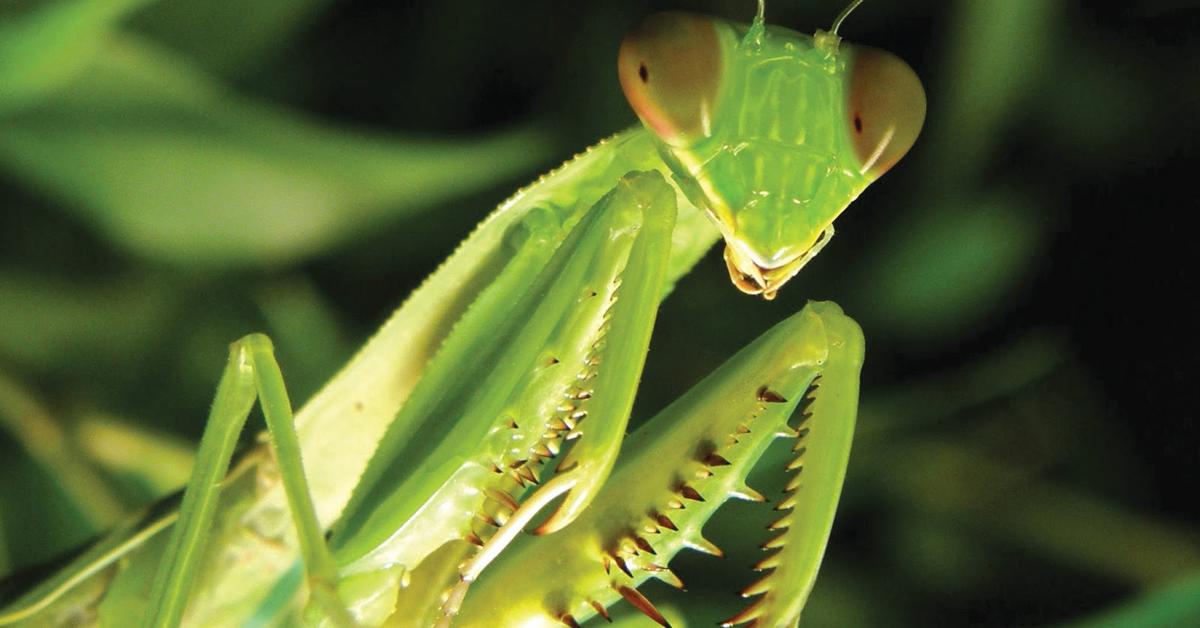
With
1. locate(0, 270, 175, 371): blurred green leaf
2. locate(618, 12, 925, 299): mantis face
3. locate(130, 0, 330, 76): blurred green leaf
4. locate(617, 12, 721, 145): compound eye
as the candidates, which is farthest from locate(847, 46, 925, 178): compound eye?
locate(0, 270, 175, 371): blurred green leaf

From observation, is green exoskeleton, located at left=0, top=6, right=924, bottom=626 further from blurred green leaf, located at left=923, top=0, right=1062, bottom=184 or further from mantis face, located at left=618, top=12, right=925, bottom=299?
blurred green leaf, located at left=923, top=0, right=1062, bottom=184

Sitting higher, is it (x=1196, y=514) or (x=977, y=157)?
(x=977, y=157)

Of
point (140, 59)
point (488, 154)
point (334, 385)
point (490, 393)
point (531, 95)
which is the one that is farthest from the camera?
point (531, 95)

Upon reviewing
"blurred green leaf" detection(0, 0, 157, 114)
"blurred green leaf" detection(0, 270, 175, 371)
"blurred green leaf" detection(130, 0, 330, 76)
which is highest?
"blurred green leaf" detection(0, 0, 157, 114)

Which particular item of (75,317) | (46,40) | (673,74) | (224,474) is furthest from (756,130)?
(75,317)

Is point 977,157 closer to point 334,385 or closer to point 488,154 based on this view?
point 488,154

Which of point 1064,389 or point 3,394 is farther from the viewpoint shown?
point 1064,389

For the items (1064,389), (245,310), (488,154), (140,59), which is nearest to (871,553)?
(1064,389)

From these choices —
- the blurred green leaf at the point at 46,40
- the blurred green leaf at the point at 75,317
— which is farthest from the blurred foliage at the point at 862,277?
the blurred green leaf at the point at 46,40
